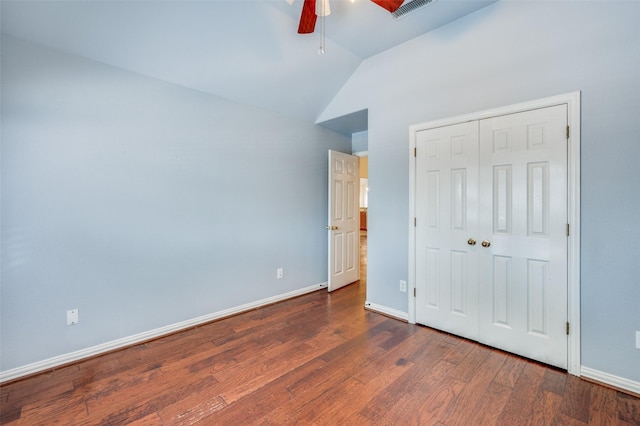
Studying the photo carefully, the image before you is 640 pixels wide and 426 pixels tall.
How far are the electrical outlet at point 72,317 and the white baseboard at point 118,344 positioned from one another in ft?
0.80

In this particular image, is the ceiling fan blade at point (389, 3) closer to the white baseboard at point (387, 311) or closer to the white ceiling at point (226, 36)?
the white ceiling at point (226, 36)

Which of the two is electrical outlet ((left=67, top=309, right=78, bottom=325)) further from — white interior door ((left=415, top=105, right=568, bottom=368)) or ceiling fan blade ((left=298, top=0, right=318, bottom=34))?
white interior door ((left=415, top=105, right=568, bottom=368))

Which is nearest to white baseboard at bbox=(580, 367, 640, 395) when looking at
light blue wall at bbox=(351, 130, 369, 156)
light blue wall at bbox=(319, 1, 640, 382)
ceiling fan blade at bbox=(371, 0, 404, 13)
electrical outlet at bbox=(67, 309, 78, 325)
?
light blue wall at bbox=(319, 1, 640, 382)

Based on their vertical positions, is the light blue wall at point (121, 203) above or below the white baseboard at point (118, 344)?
above

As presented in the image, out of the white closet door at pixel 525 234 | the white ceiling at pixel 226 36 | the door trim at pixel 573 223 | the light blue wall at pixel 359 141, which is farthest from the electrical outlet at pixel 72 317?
the light blue wall at pixel 359 141

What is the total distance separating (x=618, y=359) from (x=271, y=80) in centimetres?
373

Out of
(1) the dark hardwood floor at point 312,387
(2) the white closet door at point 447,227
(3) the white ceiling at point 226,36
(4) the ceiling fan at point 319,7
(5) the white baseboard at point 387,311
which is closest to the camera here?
(1) the dark hardwood floor at point 312,387

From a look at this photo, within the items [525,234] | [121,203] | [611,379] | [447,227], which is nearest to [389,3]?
[447,227]

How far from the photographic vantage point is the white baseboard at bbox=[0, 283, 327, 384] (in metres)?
2.04

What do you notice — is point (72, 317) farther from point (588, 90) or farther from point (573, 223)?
point (588, 90)

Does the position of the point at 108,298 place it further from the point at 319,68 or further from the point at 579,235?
the point at 579,235

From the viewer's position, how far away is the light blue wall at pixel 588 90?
1.85 metres

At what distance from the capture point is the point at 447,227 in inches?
106

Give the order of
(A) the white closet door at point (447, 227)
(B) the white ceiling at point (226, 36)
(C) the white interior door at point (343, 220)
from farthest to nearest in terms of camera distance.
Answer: (C) the white interior door at point (343, 220) → (A) the white closet door at point (447, 227) → (B) the white ceiling at point (226, 36)
